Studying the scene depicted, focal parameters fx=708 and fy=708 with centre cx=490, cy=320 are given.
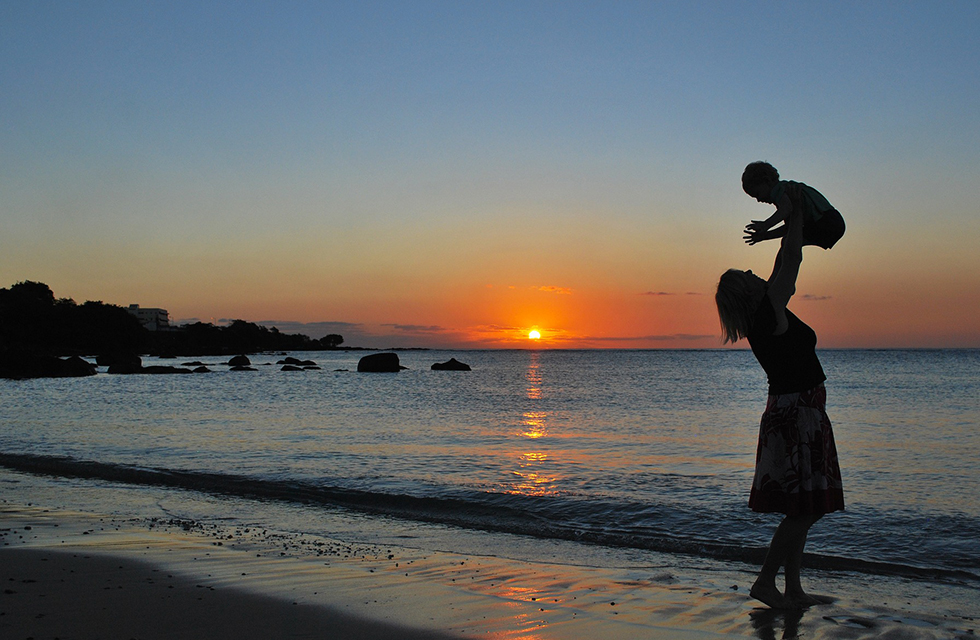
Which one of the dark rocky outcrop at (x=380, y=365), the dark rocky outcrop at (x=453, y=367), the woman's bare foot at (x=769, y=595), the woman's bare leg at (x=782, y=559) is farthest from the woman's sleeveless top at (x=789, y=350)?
the dark rocky outcrop at (x=453, y=367)

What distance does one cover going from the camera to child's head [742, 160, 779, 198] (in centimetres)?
403

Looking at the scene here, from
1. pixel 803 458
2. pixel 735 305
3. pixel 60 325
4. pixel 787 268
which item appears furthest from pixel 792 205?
pixel 60 325

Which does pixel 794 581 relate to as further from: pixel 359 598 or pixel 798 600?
pixel 359 598

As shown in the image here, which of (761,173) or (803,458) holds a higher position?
(761,173)

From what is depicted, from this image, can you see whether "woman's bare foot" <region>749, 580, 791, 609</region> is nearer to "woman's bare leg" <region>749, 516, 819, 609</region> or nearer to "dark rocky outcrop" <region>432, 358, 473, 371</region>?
"woman's bare leg" <region>749, 516, 819, 609</region>

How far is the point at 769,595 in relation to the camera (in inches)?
178

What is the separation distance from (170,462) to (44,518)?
17.0 feet

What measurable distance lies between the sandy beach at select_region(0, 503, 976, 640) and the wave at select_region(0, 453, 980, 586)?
1253 mm

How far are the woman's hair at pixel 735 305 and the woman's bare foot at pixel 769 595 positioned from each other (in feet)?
5.29

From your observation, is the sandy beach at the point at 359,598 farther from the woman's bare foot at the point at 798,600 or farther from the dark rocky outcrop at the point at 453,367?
the dark rocky outcrop at the point at 453,367

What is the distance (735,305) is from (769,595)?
190 cm

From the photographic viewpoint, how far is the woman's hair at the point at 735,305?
416 centimetres

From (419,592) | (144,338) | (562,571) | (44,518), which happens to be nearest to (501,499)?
(562,571)

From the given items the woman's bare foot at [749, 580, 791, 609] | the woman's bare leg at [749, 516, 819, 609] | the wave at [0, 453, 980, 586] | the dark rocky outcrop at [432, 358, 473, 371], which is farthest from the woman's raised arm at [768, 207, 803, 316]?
the dark rocky outcrop at [432, 358, 473, 371]
